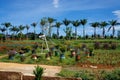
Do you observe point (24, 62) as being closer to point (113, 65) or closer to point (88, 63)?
point (88, 63)

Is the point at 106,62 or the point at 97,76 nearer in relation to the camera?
the point at 97,76

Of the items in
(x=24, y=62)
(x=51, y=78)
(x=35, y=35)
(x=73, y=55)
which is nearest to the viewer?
(x=51, y=78)

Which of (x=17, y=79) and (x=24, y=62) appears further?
(x=24, y=62)

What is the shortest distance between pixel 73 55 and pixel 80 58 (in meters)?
1.95

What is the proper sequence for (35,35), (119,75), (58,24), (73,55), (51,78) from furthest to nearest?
(58,24)
(35,35)
(73,55)
(119,75)
(51,78)

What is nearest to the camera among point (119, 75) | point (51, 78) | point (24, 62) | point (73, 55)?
point (51, 78)

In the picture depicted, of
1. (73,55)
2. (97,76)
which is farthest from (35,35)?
(97,76)

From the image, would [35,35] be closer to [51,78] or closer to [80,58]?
[80,58]

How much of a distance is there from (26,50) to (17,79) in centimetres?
1865

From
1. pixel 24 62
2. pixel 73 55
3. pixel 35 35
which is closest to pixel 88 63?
pixel 73 55

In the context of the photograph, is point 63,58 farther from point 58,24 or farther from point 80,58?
point 58,24

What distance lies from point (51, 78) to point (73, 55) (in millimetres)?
13055

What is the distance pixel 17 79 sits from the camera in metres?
13.5

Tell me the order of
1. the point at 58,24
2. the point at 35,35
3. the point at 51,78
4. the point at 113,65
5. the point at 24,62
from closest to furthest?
the point at 51,78
the point at 113,65
the point at 24,62
the point at 35,35
the point at 58,24
